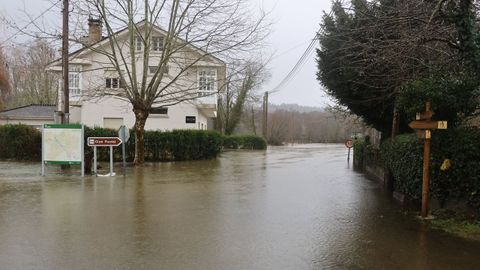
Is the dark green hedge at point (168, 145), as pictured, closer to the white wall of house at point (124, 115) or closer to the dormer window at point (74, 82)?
the white wall of house at point (124, 115)

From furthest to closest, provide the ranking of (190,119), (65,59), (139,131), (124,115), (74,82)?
(190,119), (124,115), (74,82), (139,131), (65,59)

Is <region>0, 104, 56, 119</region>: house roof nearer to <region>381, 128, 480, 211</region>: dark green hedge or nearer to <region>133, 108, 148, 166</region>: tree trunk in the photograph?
<region>133, 108, 148, 166</region>: tree trunk

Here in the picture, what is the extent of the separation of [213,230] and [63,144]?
1015cm

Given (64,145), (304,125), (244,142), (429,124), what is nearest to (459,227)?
(429,124)

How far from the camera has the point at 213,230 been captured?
769cm

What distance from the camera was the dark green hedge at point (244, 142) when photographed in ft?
149

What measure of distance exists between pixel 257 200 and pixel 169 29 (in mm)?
11555

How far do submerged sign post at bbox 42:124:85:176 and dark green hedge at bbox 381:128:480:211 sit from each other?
10900 millimetres

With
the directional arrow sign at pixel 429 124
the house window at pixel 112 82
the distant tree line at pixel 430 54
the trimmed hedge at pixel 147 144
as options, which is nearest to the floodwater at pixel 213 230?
the directional arrow sign at pixel 429 124

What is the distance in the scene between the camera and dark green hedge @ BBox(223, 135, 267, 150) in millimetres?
45469

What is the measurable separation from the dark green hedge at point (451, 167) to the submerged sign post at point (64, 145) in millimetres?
10900

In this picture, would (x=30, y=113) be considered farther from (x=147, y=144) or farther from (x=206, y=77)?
(x=206, y=77)

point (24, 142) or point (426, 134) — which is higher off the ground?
point (426, 134)

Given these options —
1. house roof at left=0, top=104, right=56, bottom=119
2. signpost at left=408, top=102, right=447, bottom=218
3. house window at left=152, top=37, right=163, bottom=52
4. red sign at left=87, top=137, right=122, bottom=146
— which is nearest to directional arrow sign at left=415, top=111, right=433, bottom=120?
signpost at left=408, top=102, right=447, bottom=218
